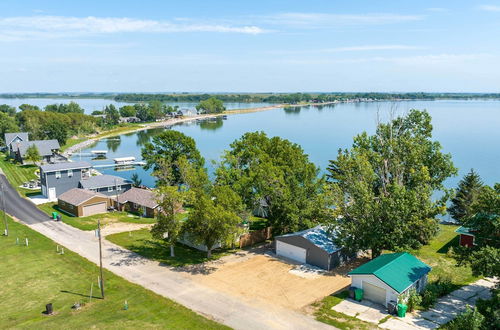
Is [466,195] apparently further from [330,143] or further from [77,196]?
[330,143]

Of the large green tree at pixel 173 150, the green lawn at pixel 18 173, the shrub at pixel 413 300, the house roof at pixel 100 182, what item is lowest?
the shrub at pixel 413 300

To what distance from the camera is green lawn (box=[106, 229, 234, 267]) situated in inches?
1369

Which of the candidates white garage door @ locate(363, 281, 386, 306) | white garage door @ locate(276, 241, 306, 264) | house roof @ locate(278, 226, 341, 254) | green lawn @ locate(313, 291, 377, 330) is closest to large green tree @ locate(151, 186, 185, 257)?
Answer: white garage door @ locate(276, 241, 306, 264)

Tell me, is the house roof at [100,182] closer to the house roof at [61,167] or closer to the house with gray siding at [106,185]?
the house with gray siding at [106,185]

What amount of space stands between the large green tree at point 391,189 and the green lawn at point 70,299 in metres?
15.1

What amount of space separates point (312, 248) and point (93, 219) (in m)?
28.3

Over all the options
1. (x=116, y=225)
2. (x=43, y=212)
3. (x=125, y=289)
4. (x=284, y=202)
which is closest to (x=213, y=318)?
(x=125, y=289)

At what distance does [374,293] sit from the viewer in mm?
26516

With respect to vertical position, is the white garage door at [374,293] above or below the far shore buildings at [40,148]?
below

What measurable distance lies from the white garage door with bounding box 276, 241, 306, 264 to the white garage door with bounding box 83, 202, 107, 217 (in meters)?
26.6

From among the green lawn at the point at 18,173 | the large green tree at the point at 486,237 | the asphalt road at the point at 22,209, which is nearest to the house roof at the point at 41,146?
the green lawn at the point at 18,173

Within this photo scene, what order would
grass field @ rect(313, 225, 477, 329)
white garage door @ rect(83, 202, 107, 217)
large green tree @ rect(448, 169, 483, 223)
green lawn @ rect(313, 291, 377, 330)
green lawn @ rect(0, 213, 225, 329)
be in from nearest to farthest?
green lawn @ rect(313, 291, 377, 330) → green lawn @ rect(0, 213, 225, 329) → grass field @ rect(313, 225, 477, 329) → large green tree @ rect(448, 169, 483, 223) → white garage door @ rect(83, 202, 107, 217)

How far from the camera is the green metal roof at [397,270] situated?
2577cm

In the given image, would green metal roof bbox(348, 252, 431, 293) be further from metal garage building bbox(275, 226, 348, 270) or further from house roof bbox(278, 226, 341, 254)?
house roof bbox(278, 226, 341, 254)
